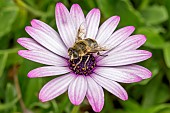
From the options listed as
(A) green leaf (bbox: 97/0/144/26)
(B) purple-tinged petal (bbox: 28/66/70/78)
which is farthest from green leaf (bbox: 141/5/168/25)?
(B) purple-tinged petal (bbox: 28/66/70/78)

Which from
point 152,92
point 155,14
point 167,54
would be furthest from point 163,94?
point 155,14

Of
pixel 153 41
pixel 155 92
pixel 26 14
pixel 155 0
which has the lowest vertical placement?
pixel 155 92

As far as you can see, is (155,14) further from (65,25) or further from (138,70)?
(138,70)

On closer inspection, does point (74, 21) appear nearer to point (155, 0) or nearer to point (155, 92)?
point (155, 92)

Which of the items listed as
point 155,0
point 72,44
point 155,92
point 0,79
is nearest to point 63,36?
point 72,44

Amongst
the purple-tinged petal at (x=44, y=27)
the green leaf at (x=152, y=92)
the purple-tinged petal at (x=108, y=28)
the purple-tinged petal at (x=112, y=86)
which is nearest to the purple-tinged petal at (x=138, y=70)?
the purple-tinged petal at (x=112, y=86)
